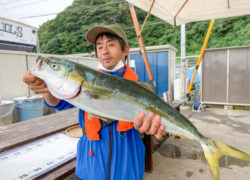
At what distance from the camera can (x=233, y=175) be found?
3270 millimetres

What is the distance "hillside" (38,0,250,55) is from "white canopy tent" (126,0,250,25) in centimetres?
2132

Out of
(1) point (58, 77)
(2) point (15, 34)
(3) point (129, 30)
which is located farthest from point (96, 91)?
(3) point (129, 30)

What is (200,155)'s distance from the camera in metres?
4.04

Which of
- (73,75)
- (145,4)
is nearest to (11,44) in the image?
(145,4)

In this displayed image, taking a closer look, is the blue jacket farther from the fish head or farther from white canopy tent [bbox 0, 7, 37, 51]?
white canopy tent [bbox 0, 7, 37, 51]

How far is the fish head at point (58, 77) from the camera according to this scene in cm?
121

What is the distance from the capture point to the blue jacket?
153 centimetres

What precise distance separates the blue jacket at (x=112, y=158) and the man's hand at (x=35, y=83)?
0.95 feet

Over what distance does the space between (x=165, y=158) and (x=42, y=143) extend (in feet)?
8.91

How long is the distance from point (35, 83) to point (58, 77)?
220mm

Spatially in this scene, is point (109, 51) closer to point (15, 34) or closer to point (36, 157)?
point (36, 157)

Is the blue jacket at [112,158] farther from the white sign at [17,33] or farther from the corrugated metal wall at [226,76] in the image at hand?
the white sign at [17,33]

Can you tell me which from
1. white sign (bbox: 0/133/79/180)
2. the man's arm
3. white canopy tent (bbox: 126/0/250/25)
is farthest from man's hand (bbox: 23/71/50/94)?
white canopy tent (bbox: 126/0/250/25)

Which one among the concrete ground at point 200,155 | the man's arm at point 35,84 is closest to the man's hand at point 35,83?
the man's arm at point 35,84
